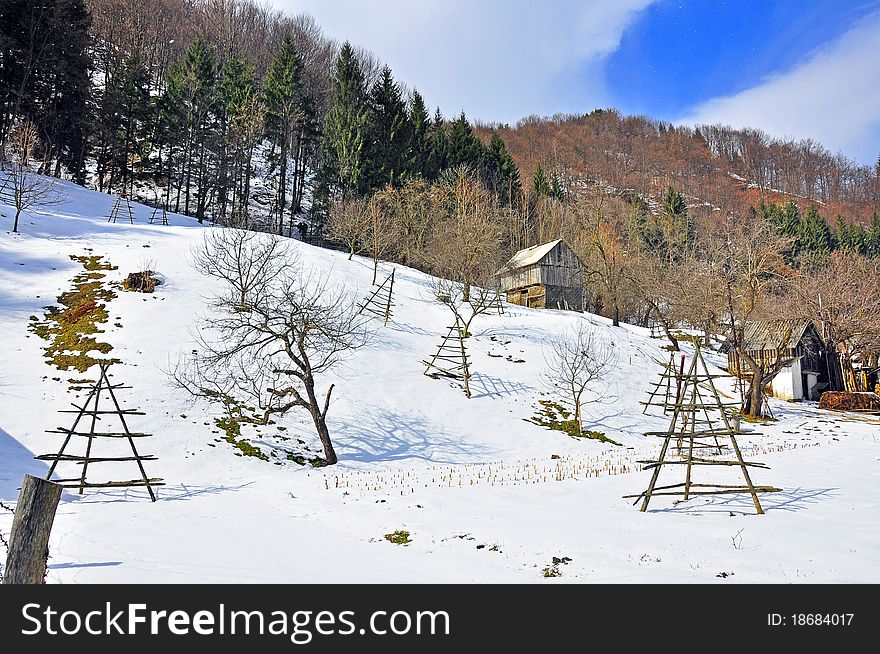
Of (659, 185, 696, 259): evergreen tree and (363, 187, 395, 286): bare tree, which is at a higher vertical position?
(659, 185, 696, 259): evergreen tree

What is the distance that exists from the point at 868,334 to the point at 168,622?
46.1 metres

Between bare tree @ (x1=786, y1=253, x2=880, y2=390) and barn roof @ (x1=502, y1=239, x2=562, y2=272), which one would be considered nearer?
bare tree @ (x1=786, y1=253, x2=880, y2=390)

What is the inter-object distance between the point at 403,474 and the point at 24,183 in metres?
35.8

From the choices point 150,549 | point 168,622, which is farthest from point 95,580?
point 168,622

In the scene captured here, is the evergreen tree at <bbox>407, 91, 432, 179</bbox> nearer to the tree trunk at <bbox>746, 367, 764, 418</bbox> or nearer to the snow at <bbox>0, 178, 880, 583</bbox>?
the snow at <bbox>0, 178, 880, 583</bbox>

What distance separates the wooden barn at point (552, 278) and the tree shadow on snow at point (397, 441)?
91.8 ft

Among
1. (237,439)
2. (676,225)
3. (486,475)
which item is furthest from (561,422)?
(676,225)

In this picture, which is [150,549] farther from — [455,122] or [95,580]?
[455,122]

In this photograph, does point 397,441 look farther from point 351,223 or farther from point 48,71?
point 48,71

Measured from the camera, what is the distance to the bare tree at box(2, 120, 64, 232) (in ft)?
108

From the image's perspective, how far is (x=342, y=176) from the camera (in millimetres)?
53094

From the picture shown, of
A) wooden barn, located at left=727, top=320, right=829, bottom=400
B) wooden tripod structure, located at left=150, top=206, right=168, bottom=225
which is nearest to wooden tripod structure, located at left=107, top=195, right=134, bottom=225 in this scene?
wooden tripod structure, located at left=150, top=206, right=168, bottom=225

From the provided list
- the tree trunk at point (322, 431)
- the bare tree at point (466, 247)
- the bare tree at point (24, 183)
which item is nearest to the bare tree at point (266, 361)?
the tree trunk at point (322, 431)

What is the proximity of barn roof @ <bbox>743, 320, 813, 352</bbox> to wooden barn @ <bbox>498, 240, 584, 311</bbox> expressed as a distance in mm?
14431
